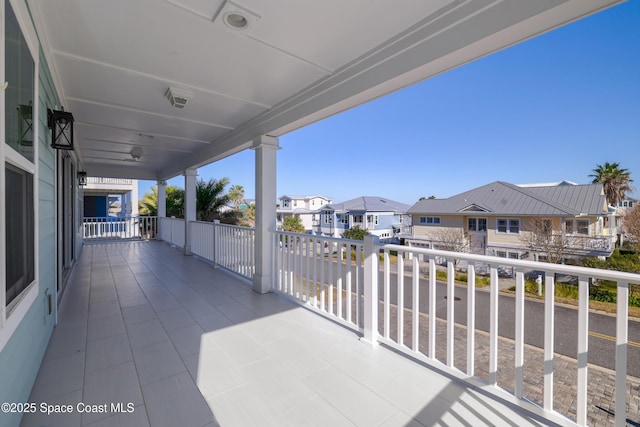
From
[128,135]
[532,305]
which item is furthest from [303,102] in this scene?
[532,305]

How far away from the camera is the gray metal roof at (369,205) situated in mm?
24375

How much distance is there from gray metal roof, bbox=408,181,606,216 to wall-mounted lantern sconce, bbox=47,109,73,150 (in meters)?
12.2

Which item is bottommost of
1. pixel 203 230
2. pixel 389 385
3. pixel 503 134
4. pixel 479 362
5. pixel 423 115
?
pixel 479 362

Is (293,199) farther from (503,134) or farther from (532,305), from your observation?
(532,305)

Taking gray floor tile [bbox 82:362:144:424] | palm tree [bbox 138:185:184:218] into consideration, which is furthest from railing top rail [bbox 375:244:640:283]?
palm tree [bbox 138:185:184:218]

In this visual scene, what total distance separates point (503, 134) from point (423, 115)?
5.99 m

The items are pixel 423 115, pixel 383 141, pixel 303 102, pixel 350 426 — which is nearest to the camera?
pixel 350 426

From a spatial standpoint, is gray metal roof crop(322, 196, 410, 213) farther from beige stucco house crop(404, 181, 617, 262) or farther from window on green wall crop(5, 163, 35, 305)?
window on green wall crop(5, 163, 35, 305)

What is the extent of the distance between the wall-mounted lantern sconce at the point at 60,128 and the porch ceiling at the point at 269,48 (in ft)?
1.37

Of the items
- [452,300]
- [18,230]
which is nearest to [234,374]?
[18,230]

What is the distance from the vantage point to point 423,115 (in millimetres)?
18578

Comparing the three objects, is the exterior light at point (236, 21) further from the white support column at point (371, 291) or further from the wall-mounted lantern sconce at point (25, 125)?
the white support column at point (371, 291)

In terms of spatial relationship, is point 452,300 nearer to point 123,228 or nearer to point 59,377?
point 59,377

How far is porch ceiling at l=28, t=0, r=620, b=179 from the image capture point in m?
1.62
